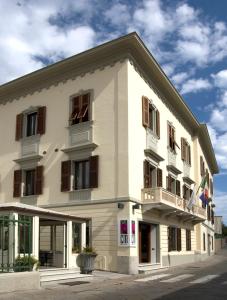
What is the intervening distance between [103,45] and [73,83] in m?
3.10

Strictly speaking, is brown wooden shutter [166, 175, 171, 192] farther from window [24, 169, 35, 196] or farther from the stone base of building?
window [24, 169, 35, 196]

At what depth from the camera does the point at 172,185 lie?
1217 inches

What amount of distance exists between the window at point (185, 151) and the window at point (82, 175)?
10.7 meters

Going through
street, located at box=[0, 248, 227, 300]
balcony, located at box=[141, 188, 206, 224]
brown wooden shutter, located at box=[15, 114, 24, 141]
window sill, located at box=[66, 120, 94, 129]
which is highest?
brown wooden shutter, located at box=[15, 114, 24, 141]

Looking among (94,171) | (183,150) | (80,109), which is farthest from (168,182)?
(80,109)

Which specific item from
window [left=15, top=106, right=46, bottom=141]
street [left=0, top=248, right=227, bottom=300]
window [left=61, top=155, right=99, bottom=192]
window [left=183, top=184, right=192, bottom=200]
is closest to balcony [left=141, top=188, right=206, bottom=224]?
window [left=61, top=155, right=99, bottom=192]

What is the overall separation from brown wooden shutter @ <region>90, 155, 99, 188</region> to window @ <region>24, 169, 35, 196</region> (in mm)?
4696

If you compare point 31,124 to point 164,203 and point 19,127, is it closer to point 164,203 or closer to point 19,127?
point 19,127

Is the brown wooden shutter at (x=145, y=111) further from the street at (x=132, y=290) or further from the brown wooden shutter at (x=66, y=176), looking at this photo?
the street at (x=132, y=290)

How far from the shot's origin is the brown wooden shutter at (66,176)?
24500mm

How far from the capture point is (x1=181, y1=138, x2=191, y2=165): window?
3338 centimetres

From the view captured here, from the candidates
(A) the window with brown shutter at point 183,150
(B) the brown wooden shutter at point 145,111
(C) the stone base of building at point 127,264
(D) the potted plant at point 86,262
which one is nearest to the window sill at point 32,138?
(B) the brown wooden shutter at point 145,111

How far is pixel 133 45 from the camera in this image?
23625 mm

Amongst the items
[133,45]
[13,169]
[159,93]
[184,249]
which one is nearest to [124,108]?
[133,45]
